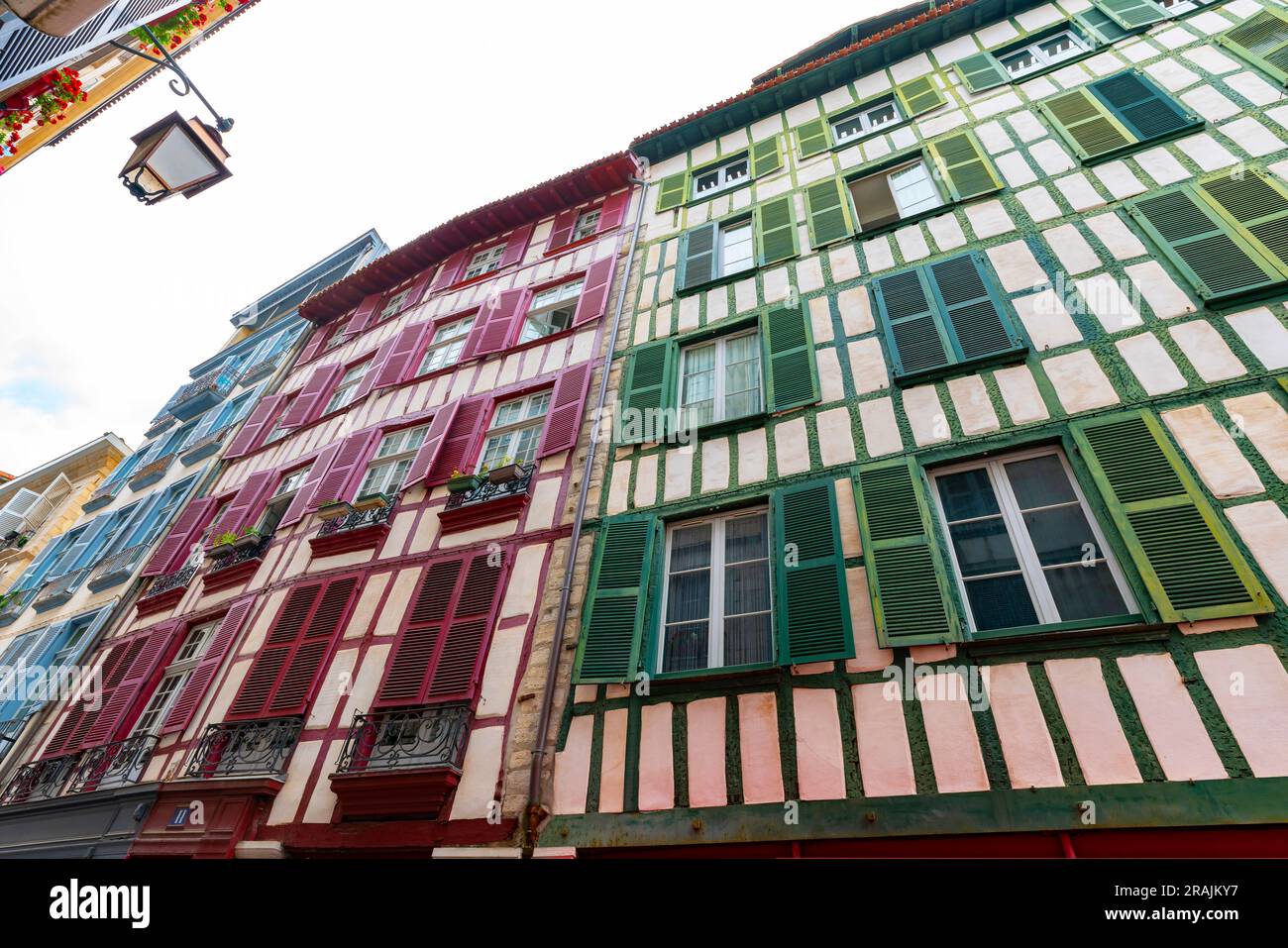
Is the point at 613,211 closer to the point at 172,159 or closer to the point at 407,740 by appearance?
the point at 172,159

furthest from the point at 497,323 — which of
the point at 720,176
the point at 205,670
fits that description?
the point at 205,670

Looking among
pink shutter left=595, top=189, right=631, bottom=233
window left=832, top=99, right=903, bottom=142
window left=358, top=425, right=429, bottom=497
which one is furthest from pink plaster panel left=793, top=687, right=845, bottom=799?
pink shutter left=595, top=189, right=631, bottom=233

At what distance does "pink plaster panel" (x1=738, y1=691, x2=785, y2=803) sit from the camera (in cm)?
468

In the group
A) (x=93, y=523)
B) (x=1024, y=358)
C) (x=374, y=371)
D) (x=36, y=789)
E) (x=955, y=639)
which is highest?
(x=374, y=371)

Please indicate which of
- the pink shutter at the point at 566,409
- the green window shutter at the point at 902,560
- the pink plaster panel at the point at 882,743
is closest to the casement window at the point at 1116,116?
the green window shutter at the point at 902,560

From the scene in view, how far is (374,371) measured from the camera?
12547 millimetres

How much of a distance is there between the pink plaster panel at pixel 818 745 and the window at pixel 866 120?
31.3ft

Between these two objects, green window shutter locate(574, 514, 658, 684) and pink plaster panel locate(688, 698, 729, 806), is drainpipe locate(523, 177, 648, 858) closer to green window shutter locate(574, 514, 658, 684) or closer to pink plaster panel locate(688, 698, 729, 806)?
green window shutter locate(574, 514, 658, 684)

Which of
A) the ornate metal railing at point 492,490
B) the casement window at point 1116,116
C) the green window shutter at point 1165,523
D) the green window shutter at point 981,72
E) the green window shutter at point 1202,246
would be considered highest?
the green window shutter at point 981,72

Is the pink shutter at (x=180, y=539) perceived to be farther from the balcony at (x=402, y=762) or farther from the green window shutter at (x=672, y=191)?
the green window shutter at (x=672, y=191)

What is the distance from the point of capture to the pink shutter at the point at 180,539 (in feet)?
38.1

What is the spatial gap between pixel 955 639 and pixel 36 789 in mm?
11987

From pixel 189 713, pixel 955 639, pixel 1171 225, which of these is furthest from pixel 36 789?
pixel 1171 225
